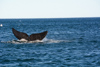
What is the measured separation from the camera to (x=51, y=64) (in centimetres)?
2327

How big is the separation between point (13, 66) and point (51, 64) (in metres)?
3.51

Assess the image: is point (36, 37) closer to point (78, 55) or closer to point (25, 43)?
point (25, 43)

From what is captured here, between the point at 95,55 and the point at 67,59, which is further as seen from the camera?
the point at 95,55

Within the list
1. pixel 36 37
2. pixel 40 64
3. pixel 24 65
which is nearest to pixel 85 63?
pixel 40 64

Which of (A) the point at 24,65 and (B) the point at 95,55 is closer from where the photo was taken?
(A) the point at 24,65

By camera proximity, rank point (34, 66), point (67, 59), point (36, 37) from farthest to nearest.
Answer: point (36, 37), point (67, 59), point (34, 66)

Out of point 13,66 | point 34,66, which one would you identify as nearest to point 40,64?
point 34,66

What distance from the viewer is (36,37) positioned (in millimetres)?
39219

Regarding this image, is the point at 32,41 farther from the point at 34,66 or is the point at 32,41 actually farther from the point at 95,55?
the point at 34,66

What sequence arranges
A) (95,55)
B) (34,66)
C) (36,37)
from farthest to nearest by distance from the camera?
(36,37) < (95,55) < (34,66)

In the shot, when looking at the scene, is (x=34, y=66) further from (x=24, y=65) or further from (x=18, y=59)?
(x=18, y=59)

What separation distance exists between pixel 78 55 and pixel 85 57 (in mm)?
1445

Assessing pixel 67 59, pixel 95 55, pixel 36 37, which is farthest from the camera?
pixel 36 37

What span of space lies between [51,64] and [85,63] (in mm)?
3252
